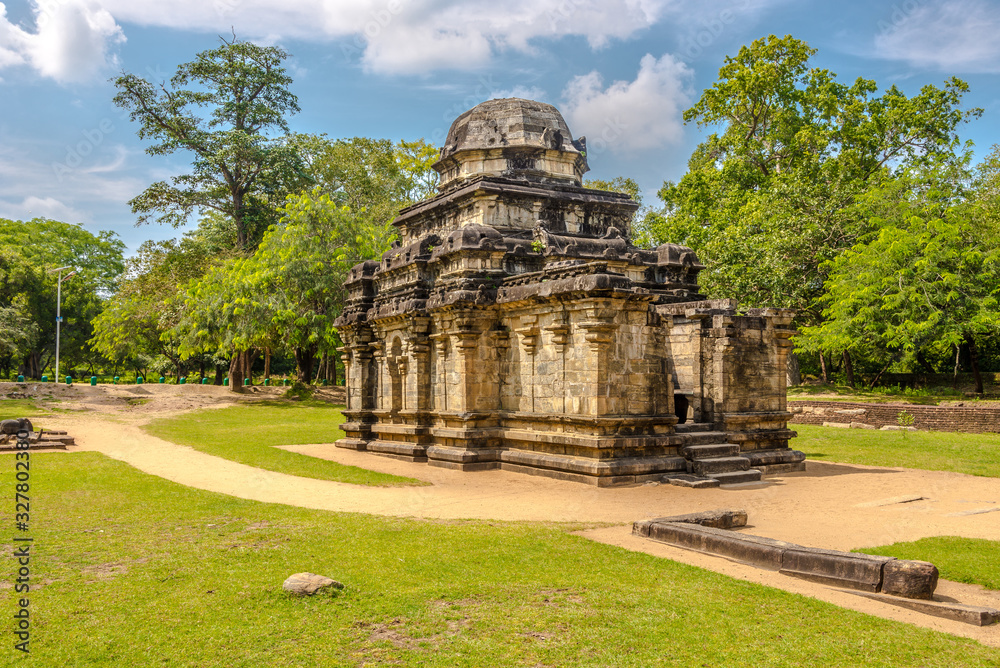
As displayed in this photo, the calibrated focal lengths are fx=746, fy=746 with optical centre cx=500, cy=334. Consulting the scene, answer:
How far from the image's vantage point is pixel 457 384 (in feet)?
49.9

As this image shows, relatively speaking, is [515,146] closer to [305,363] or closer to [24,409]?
[24,409]

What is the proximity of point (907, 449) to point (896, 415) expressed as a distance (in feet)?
24.4

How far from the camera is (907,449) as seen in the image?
18.0m

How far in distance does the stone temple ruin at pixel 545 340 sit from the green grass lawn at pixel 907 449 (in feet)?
9.64

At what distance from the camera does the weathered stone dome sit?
18.1 m

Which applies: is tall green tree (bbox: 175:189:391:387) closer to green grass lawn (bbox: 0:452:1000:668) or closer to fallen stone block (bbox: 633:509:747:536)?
green grass lawn (bbox: 0:452:1000:668)

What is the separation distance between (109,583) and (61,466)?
931 cm

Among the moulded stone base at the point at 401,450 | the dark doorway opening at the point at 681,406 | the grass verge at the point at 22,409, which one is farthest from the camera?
the grass verge at the point at 22,409

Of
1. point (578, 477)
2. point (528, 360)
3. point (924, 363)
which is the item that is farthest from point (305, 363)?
point (924, 363)

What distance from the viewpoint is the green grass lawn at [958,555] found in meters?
6.98

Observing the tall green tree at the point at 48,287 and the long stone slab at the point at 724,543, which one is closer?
the long stone slab at the point at 724,543

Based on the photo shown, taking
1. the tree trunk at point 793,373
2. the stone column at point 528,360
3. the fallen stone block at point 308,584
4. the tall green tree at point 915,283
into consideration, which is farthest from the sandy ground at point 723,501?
the tree trunk at point 793,373

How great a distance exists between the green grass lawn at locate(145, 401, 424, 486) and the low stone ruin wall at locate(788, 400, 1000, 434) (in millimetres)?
15236

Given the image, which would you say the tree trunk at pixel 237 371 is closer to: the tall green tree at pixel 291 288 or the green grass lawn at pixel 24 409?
the tall green tree at pixel 291 288
